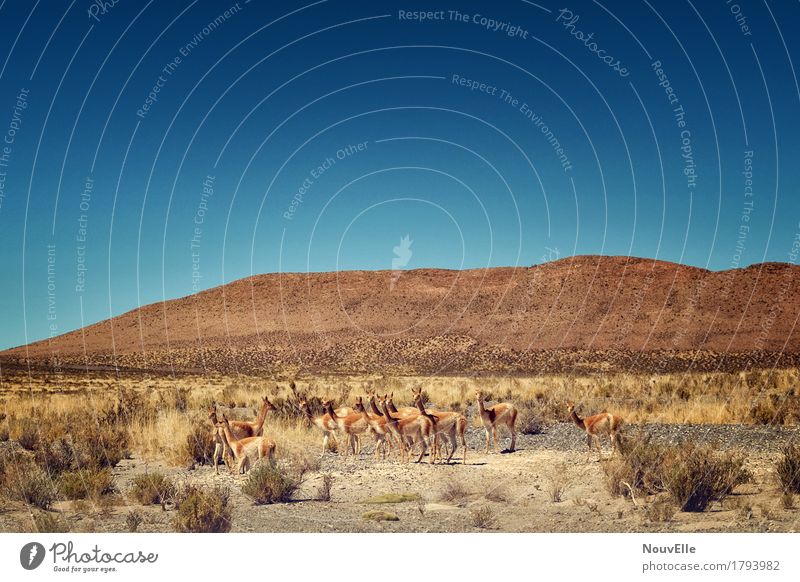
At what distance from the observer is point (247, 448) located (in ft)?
45.6

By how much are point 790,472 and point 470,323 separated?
3374 inches

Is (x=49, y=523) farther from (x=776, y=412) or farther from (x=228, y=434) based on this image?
(x=776, y=412)

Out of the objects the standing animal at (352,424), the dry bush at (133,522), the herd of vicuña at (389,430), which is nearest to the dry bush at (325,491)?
the herd of vicuña at (389,430)

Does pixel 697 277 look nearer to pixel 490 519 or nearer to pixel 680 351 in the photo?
pixel 680 351

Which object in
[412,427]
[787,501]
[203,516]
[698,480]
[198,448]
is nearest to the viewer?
[203,516]

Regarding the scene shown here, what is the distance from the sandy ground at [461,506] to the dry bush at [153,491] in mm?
180

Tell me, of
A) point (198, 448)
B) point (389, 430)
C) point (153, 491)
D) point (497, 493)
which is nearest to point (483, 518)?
point (497, 493)

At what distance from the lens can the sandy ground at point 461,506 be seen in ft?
35.1

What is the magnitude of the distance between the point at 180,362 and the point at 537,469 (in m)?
73.4

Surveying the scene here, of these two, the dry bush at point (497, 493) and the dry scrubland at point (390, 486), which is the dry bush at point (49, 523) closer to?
the dry scrubland at point (390, 486)

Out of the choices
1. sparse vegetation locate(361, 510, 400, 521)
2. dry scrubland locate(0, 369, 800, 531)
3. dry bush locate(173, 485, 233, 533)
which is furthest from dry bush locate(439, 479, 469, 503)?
dry bush locate(173, 485, 233, 533)

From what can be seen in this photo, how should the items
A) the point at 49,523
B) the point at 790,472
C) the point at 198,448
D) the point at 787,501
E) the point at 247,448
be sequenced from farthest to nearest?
the point at 198,448
the point at 247,448
the point at 790,472
the point at 787,501
the point at 49,523

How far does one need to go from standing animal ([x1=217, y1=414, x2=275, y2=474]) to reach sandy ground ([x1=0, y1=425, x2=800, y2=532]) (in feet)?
1.23

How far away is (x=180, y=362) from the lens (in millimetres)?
82688
